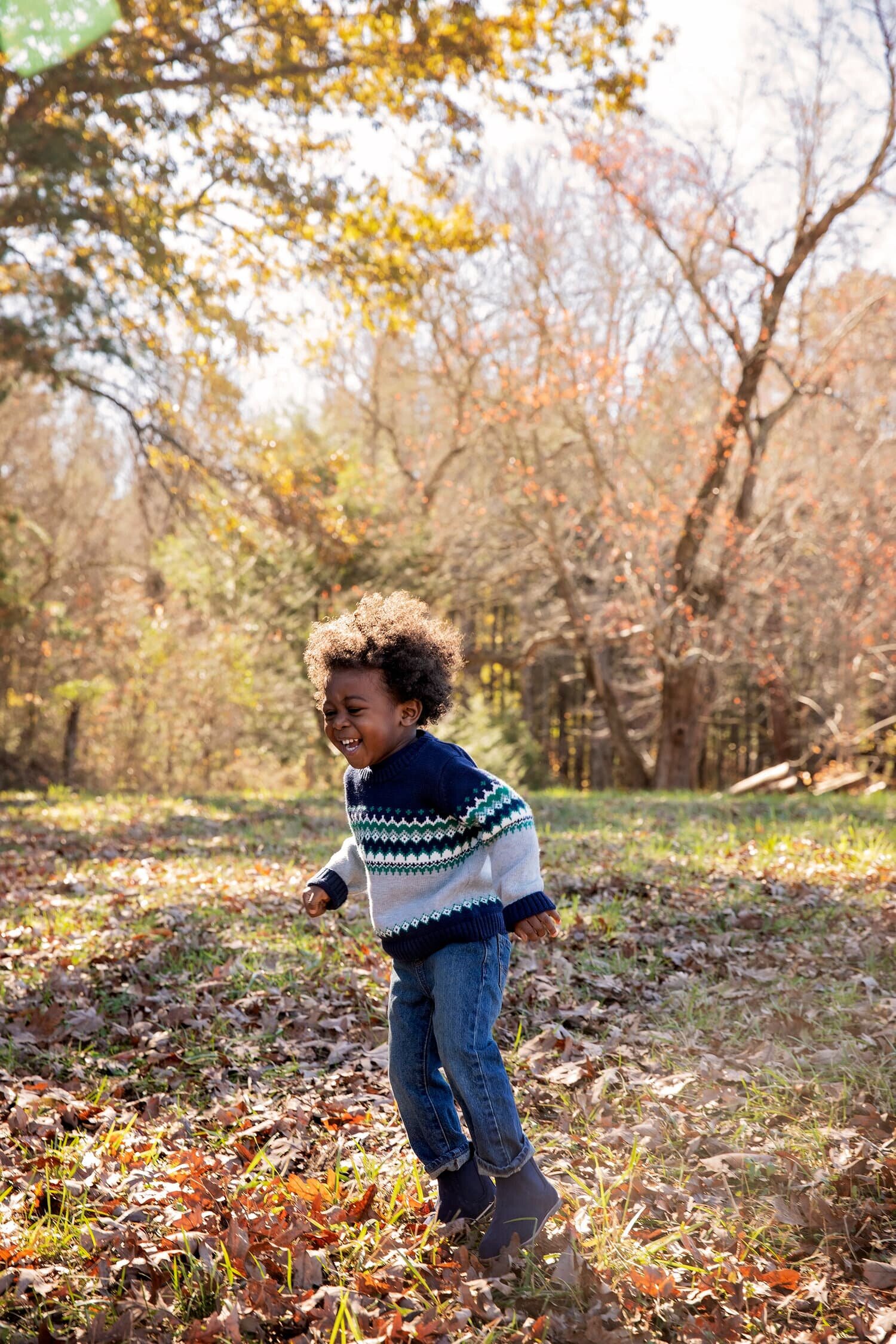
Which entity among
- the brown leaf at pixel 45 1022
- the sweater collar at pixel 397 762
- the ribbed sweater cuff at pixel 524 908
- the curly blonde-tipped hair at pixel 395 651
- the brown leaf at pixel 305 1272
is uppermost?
the curly blonde-tipped hair at pixel 395 651

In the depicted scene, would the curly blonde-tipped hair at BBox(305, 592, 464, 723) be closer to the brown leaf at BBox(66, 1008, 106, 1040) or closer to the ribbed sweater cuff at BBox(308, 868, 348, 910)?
the ribbed sweater cuff at BBox(308, 868, 348, 910)

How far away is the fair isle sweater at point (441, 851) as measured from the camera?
2725 millimetres

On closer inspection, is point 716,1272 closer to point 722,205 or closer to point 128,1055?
point 128,1055

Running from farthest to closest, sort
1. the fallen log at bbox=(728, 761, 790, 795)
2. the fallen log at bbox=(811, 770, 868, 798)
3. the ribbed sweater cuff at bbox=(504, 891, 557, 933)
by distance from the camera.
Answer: the fallen log at bbox=(728, 761, 790, 795) → the fallen log at bbox=(811, 770, 868, 798) → the ribbed sweater cuff at bbox=(504, 891, 557, 933)

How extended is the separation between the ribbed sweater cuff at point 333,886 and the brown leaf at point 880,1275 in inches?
66.2

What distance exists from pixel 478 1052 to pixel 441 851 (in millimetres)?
528

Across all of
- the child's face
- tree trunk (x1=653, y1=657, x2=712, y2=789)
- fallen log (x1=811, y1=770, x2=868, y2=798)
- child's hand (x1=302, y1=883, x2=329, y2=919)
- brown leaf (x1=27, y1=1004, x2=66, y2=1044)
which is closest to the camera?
the child's face

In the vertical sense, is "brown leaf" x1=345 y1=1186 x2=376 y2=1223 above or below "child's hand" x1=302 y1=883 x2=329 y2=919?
below

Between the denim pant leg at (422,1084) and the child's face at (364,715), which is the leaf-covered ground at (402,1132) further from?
the child's face at (364,715)

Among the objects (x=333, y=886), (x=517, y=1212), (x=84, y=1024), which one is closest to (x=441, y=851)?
(x=333, y=886)

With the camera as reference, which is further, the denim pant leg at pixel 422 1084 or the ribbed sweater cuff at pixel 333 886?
the ribbed sweater cuff at pixel 333 886

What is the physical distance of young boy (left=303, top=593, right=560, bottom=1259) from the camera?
2719mm

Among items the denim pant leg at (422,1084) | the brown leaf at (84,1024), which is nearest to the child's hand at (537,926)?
the denim pant leg at (422,1084)

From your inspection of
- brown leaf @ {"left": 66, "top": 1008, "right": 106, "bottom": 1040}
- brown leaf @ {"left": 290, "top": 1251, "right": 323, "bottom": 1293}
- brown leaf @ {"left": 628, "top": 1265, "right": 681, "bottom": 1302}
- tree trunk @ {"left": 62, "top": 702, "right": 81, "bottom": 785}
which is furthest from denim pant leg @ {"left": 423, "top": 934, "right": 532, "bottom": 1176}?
tree trunk @ {"left": 62, "top": 702, "right": 81, "bottom": 785}
